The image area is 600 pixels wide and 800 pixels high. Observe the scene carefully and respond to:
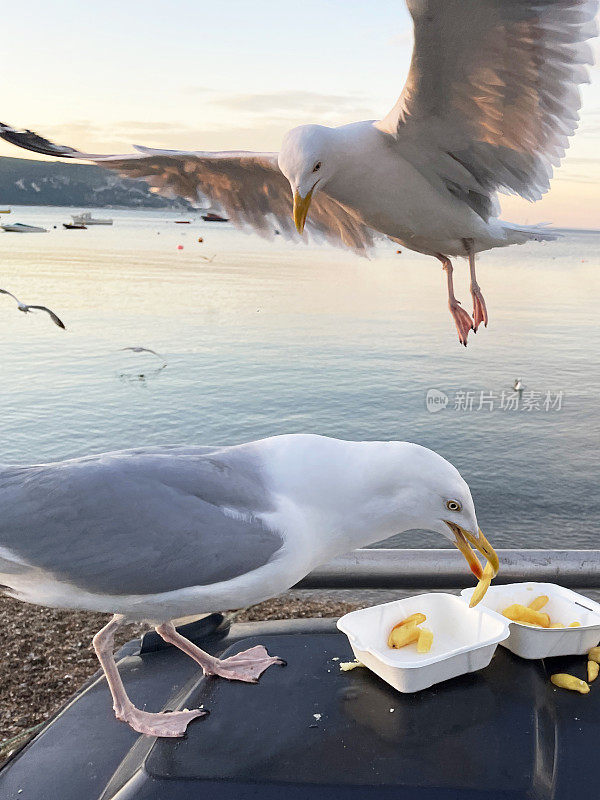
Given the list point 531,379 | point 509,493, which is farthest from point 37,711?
point 509,493

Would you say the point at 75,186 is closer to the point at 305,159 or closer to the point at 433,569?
the point at 305,159

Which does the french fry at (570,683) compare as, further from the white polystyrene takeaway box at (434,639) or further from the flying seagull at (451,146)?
the flying seagull at (451,146)

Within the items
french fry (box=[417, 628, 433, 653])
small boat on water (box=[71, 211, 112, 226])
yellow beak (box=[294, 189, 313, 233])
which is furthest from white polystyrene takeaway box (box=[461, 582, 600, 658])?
small boat on water (box=[71, 211, 112, 226])

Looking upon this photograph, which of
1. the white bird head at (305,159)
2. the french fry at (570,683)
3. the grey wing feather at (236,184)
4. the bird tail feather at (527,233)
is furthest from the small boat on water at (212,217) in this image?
the french fry at (570,683)

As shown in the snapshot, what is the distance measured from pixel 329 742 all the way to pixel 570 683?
43 centimetres

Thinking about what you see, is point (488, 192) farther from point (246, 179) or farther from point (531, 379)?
point (531, 379)

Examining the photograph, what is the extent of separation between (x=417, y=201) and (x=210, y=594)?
2.18ft

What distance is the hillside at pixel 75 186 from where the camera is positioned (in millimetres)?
1361

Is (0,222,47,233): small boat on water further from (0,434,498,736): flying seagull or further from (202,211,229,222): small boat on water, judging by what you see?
(0,434,498,736): flying seagull

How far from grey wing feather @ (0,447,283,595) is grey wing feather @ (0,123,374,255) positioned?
19.7 inches

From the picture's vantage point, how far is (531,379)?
299 cm

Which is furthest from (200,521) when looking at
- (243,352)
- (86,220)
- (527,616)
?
(243,352)

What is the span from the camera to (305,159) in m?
1.05

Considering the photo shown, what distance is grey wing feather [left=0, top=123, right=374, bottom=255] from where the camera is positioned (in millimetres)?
1300
